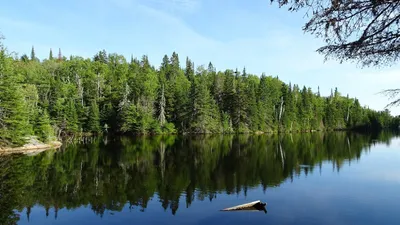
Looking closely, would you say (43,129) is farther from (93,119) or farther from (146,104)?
(146,104)

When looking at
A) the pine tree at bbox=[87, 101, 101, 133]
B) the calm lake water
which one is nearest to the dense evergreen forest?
the pine tree at bbox=[87, 101, 101, 133]

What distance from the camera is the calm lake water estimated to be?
16094mm

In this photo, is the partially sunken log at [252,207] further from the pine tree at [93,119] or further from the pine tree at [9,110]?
the pine tree at [93,119]

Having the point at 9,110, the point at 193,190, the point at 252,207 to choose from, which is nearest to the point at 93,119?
the point at 9,110

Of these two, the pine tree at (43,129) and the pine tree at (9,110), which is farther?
the pine tree at (43,129)

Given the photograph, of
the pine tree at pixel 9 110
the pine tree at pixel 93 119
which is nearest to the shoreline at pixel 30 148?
the pine tree at pixel 9 110

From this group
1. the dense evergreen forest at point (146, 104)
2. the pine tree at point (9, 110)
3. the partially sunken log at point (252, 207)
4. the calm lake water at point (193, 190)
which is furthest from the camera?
the dense evergreen forest at point (146, 104)

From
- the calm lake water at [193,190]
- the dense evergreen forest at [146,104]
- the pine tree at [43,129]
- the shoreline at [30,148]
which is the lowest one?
the calm lake water at [193,190]

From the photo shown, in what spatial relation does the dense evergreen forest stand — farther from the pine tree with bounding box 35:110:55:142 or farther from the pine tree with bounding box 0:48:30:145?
the pine tree with bounding box 0:48:30:145

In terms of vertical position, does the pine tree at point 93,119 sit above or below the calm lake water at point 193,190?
above

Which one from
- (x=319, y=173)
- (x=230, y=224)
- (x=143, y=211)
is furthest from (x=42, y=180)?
(x=319, y=173)

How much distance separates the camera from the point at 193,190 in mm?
21188

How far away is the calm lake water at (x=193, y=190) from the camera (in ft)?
52.8

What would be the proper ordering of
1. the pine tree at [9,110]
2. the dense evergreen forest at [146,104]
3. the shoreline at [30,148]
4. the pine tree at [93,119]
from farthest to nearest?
the pine tree at [93,119] < the dense evergreen forest at [146,104] < the shoreline at [30,148] < the pine tree at [9,110]
